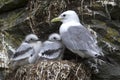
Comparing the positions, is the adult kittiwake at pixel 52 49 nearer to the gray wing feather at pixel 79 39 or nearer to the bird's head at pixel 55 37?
the bird's head at pixel 55 37

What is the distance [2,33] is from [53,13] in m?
0.79

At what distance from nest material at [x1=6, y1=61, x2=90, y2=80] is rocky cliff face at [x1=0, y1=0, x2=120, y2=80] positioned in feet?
1.16

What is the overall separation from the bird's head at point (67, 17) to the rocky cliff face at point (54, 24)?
0.65 ft

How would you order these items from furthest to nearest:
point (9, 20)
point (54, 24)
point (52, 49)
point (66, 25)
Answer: point (9, 20) → point (54, 24) → point (66, 25) → point (52, 49)

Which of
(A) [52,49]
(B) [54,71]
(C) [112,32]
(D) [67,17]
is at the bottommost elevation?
(B) [54,71]

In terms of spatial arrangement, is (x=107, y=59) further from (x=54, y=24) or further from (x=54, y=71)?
(x=54, y=24)

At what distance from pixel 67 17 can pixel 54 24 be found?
0.28m

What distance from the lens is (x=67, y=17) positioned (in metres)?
8.88

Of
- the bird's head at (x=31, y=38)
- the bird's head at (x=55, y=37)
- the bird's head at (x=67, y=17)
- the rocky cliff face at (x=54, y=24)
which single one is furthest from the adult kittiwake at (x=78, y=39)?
the bird's head at (x=31, y=38)

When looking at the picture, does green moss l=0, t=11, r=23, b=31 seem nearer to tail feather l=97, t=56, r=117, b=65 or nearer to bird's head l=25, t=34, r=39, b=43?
bird's head l=25, t=34, r=39, b=43

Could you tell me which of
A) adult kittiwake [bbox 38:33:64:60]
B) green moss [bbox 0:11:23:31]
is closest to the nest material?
adult kittiwake [bbox 38:33:64:60]

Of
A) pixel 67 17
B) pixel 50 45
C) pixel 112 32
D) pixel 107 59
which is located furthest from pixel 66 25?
pixel 107 59

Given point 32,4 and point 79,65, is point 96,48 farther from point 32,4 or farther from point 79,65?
point 32,4

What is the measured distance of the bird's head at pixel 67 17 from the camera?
8.82 m
